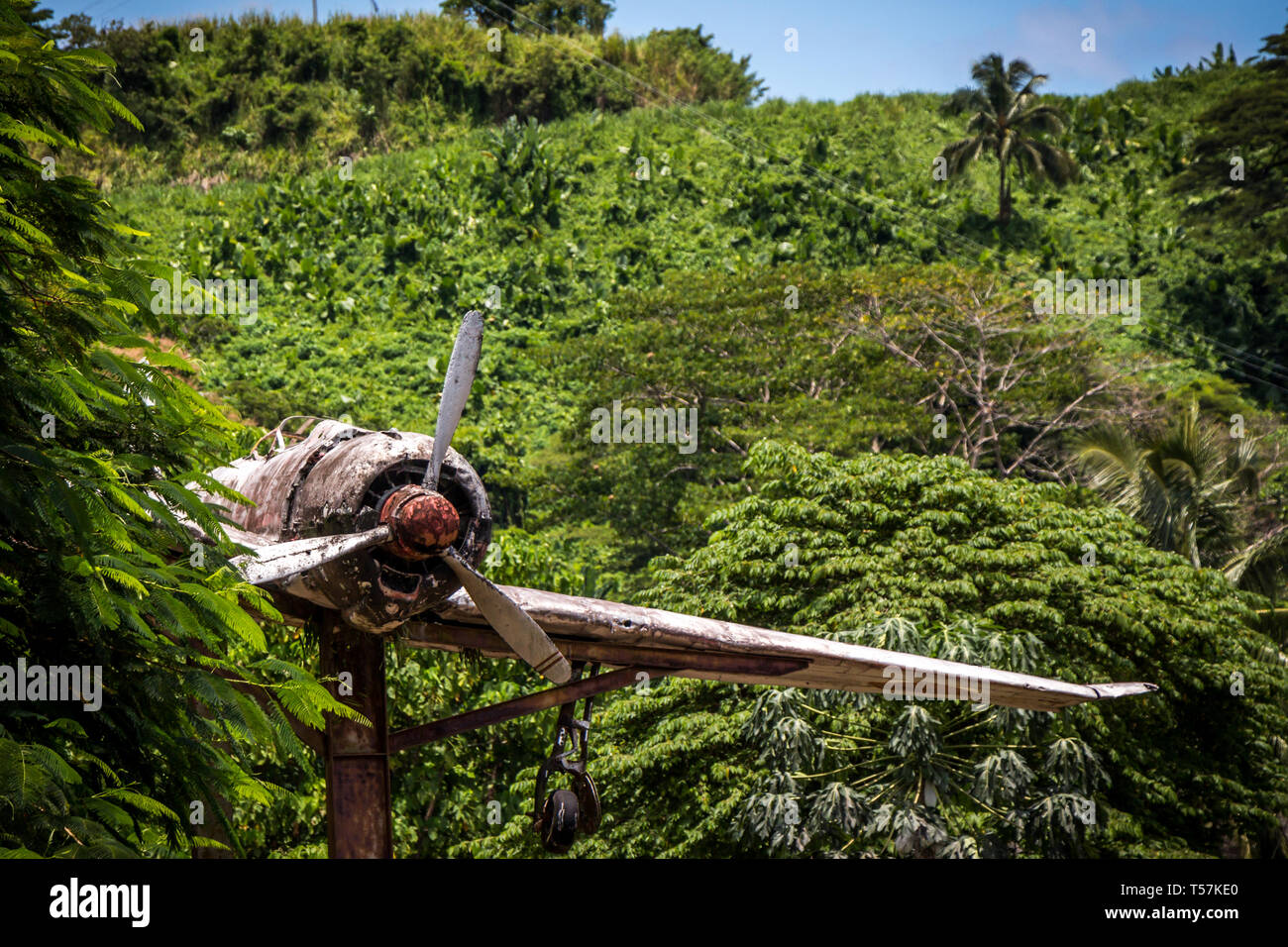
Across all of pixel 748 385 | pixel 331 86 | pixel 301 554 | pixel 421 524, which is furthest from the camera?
pixel 331 86

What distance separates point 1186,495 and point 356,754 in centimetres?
2131

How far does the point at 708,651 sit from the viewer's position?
11867 mm

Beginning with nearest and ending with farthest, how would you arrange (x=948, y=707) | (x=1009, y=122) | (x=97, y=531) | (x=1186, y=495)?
(x=97, y=531), (x=948, y=707), (x=1186, y=495), (x=1009, y=122)

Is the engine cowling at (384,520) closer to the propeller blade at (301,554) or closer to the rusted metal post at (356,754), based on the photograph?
the propeller blade at (301,554)

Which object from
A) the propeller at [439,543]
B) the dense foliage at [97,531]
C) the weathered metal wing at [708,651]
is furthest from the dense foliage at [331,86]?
the dense foliage at [97,531]

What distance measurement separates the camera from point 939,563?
20.8m

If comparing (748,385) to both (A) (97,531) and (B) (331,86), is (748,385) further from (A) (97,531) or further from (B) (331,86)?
(B) (331,86)

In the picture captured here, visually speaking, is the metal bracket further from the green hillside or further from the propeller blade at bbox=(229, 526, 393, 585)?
the green hillside

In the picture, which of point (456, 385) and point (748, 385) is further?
point (748, 385)

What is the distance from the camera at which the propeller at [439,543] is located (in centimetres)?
922

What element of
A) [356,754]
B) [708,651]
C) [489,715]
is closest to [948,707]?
[708,651]
